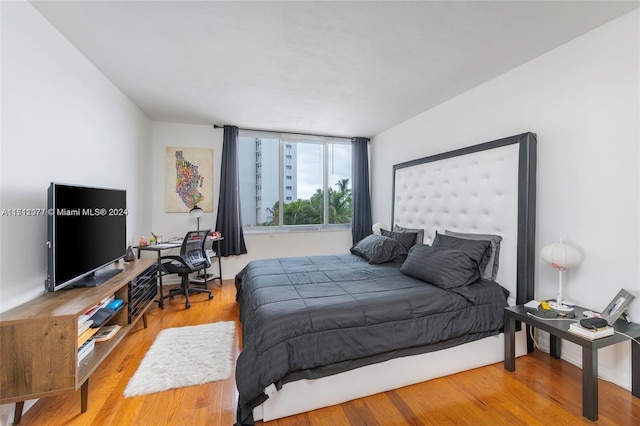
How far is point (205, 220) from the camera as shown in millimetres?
4441

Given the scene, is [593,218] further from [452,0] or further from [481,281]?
[452,0]

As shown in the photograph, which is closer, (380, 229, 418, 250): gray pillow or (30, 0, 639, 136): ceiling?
(30, 0, 639, 136): ceiling

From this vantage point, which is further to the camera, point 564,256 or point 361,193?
point 361,193

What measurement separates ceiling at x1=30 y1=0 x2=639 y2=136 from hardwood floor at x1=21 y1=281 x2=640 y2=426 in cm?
256

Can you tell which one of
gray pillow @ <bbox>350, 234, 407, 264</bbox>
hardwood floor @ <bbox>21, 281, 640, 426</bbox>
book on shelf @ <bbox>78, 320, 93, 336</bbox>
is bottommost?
hardwood floor @ <bbox>21, 281, 640, 426</bbox>

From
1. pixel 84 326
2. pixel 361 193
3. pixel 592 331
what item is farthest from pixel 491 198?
pixel 84 326

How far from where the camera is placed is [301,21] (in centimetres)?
188

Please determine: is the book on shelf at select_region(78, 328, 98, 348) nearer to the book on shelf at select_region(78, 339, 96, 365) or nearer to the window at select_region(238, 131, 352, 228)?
the book on shelf at select_region(78, 339, 96, 365)

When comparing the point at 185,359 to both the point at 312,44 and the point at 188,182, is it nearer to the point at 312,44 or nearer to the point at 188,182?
the point at 312,44

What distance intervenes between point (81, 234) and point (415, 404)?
261 cm

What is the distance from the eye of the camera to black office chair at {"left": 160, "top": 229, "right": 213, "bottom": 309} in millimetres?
3371

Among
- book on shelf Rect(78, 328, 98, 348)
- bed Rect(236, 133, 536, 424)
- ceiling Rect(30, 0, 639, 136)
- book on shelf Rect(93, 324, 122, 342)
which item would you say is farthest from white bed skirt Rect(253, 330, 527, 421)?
ceiling Rect(30, 0, 639, 136)

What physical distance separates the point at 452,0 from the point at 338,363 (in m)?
2.39

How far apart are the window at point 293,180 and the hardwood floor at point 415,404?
311cm
